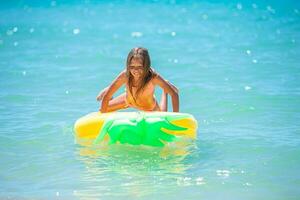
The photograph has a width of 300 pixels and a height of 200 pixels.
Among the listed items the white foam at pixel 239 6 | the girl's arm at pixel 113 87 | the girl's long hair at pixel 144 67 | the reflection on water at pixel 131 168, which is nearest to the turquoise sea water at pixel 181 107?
the reflection on water at pixel 131 168

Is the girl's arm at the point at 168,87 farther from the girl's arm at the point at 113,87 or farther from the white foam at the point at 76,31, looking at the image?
the white foam at the point at 76,31

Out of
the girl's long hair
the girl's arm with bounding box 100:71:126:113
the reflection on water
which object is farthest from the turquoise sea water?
the girl's long hair

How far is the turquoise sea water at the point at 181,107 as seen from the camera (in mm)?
5148

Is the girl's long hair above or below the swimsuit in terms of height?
above

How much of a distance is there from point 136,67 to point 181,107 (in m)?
2.16

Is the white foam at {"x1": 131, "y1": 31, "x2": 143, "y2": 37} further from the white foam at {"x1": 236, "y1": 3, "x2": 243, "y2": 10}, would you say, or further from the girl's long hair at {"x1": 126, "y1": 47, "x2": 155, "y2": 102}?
the girl's long hair at {"x1": 126, "y1": 47, "x2": 155, "y2": 102}

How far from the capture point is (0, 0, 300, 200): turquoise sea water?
5.15 m

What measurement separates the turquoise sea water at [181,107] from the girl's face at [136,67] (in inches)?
28.2

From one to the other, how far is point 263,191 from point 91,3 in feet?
69.1

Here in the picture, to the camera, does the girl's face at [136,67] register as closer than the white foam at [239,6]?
Yes

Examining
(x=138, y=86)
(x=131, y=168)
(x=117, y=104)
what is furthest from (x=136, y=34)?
(x=131, y=168)

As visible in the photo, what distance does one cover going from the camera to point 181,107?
782 centimetres

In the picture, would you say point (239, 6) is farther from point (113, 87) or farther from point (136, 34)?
point (113, 87)

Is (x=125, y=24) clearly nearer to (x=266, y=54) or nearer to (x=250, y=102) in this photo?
(x=266, y=54)
